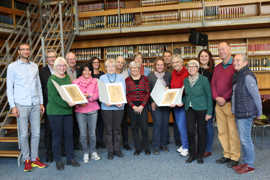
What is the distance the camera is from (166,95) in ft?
11.3

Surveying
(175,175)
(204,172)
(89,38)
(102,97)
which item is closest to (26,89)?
(102,97)

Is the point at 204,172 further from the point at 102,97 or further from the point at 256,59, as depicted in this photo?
the point at 256,59

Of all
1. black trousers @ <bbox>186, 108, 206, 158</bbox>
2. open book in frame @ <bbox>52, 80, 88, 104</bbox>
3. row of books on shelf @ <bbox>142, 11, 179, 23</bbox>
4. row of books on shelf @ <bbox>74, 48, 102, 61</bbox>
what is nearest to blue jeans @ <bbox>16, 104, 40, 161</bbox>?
open book in frame @ <bbox>52, 80, 88, 104</bbox>

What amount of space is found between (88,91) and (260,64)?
469 centimetres

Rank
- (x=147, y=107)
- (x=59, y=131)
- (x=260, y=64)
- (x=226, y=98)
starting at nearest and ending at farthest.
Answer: (x=226, y=98) → (x=59, y=131) → (x=147, y=107) → (x=260, y=64)

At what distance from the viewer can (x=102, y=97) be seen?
3414 millimetres

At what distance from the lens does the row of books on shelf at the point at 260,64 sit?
581cm

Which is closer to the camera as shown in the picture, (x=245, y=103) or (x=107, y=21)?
(x=245, y=103)

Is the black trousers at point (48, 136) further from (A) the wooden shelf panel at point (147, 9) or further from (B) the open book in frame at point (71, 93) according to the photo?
(A) the wooden shelf panel at point (147, 9)

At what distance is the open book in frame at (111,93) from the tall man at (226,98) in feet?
4.48

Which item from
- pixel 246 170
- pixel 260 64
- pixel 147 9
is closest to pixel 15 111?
pixel 246 170

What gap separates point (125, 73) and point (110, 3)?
11.2ft

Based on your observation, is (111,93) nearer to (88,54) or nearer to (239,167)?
(239,167)

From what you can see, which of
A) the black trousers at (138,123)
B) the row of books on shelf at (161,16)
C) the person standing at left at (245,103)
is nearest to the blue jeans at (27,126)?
the black trousers at (138,123)
